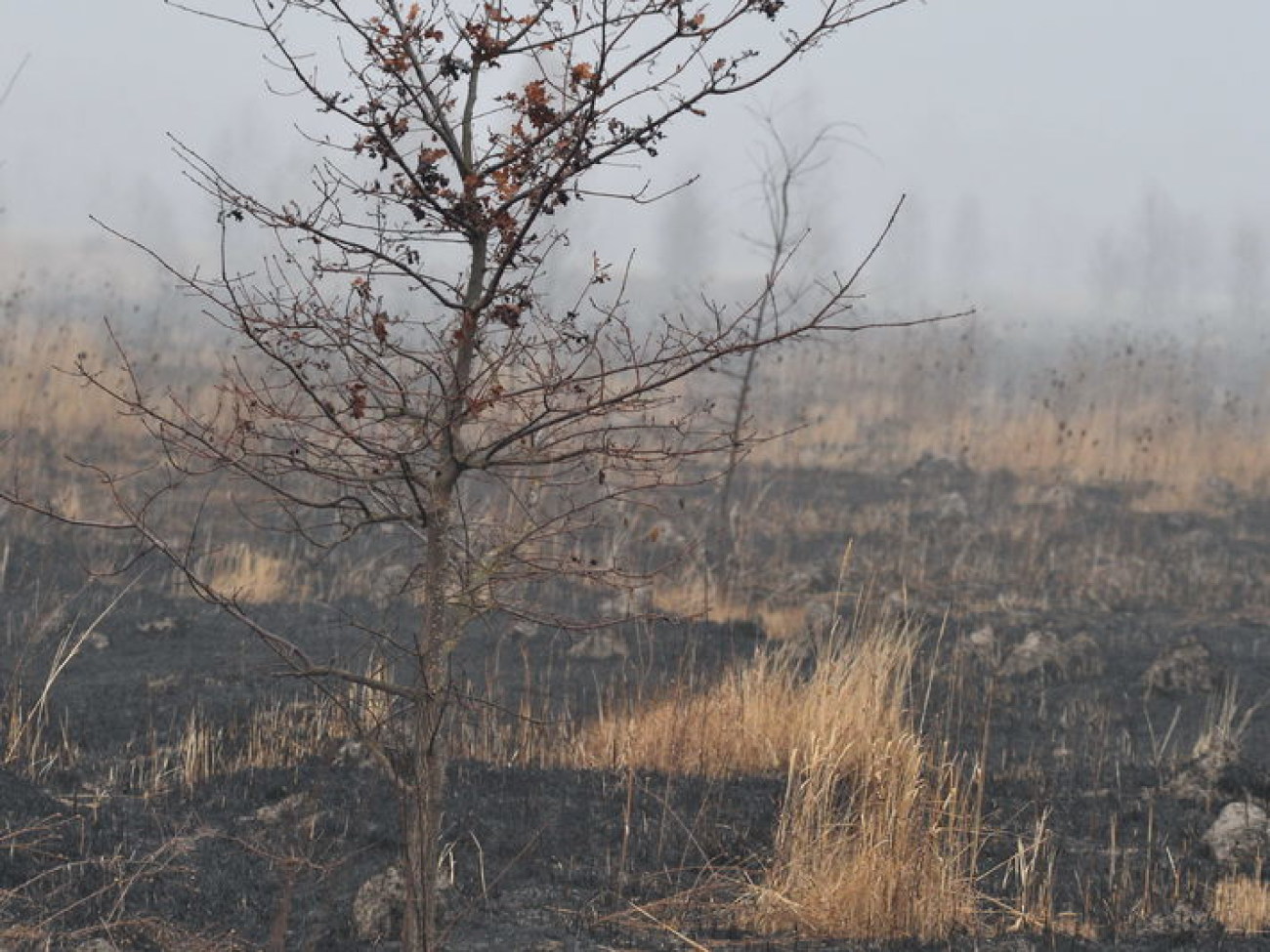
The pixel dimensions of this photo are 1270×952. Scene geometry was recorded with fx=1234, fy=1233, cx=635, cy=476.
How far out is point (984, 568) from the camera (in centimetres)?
1134

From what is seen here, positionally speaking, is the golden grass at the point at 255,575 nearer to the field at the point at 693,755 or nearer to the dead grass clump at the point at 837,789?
the field at the point at 693,755

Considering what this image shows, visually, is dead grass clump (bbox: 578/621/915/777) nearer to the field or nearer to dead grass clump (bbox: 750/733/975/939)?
the field

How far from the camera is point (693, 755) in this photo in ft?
18.9

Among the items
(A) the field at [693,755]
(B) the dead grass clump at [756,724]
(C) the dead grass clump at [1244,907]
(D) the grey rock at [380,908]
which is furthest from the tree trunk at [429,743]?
(C) the dead grass clump at [1244,907]

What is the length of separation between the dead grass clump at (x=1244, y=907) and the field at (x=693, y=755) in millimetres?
13

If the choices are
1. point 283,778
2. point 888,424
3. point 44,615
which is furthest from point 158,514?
point 888,424

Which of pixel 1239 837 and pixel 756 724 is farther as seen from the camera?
pixel 756 724

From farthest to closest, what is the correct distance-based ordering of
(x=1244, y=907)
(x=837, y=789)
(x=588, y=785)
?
(x=588, y=785), (x=837, y=789), (x=1244, y=907)

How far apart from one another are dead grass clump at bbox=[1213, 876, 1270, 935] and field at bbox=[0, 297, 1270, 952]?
13mm

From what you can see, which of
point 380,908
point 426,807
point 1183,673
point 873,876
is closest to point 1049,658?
point 1183,673

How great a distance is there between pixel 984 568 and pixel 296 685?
6666 millimetres

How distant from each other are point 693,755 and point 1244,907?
237 cm

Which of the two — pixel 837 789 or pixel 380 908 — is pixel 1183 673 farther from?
pixel 380 908

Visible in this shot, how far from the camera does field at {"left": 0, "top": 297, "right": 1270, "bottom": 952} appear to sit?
407 centimetres
